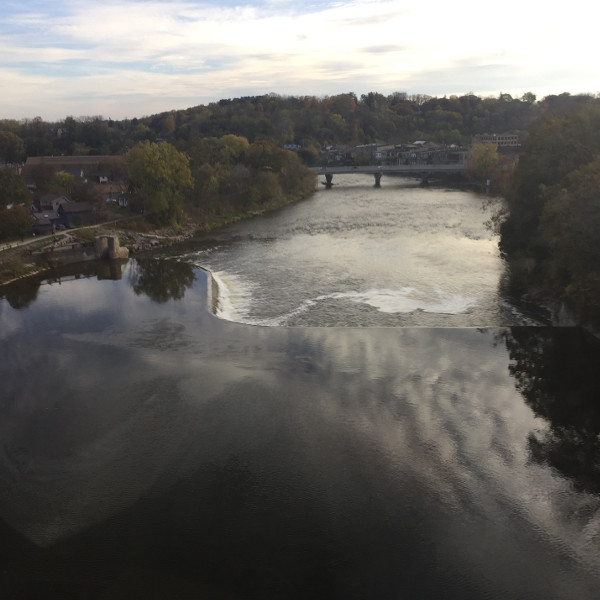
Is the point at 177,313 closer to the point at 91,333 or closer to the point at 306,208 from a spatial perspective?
the point at 91,333

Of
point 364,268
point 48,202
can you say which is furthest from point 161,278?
point 48,202

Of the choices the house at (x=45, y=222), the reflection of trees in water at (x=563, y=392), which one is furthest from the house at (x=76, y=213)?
the reflection of trees in water at (x=563, y=392)

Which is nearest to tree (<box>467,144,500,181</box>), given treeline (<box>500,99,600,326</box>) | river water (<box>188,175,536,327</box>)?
river water (<box>188,175,536,327</box>)

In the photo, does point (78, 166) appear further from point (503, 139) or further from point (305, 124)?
point (503, 139)

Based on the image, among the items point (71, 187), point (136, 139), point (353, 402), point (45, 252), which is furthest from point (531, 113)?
point (353, 402)

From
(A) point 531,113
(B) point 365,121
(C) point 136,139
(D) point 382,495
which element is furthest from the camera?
(B) point 365,121

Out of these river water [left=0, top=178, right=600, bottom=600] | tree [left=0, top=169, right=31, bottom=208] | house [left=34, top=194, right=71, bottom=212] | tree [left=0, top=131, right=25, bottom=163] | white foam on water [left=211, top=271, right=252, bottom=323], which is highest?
tree [left=0, top=131, right=25, bottom=163]

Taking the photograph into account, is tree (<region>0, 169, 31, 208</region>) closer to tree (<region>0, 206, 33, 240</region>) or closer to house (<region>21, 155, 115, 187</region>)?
tree (<region>0, 206, 33, 240</region>)

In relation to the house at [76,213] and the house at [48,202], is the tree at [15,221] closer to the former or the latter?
the house at [76,213]
